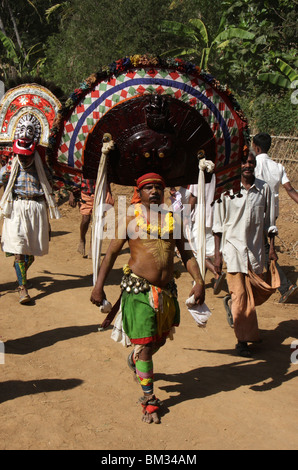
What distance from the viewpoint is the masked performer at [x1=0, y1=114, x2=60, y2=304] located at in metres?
7.31

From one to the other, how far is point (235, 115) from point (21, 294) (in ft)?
13.8

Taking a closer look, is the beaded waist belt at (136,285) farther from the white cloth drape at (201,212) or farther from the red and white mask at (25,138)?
the red and white mask at (25,138)

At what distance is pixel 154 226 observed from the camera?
451 centimetres

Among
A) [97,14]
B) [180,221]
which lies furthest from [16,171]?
[97,14]

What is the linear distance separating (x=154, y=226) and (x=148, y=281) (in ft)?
1.48

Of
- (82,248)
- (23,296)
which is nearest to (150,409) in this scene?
(23,296)

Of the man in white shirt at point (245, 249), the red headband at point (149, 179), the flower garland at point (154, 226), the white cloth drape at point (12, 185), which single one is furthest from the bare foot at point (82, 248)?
the red headband at point (149, 179)

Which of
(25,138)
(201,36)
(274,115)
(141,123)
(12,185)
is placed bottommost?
(12,185)

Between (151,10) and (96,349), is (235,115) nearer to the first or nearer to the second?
(96,349)

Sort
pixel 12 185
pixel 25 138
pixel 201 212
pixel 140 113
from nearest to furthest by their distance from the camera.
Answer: pixel 140 113 < pixel 201 212 < pixel 25 138 < pixel 12 185

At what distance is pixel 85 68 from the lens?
845 inches

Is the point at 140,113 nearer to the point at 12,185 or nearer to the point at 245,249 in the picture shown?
the point at 245,249

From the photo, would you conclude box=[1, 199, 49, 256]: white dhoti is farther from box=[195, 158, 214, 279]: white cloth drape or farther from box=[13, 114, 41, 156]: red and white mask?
box=[195, 158, 214, 279]: white cloth drape

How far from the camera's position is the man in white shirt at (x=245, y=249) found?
5.86 meters
